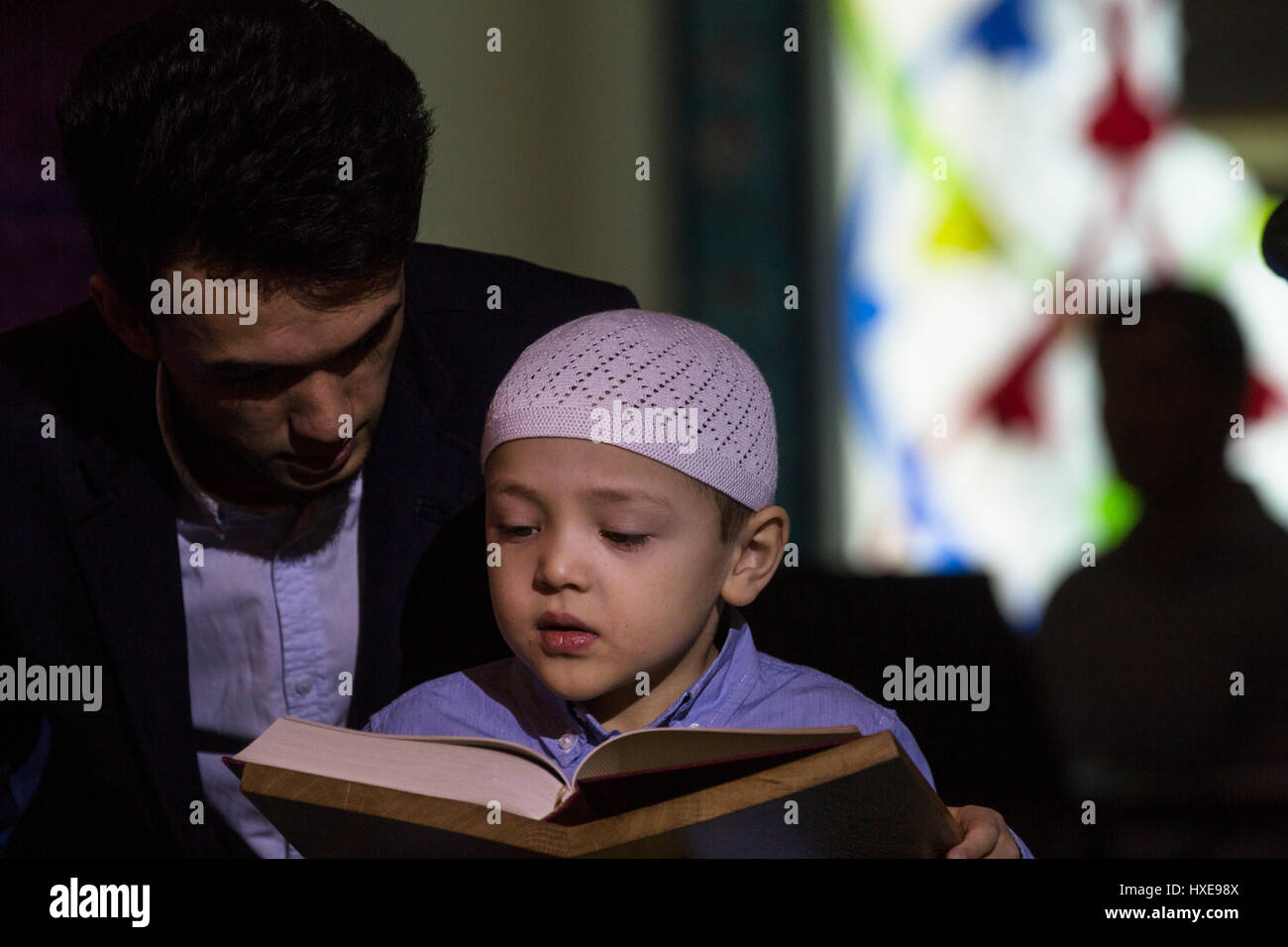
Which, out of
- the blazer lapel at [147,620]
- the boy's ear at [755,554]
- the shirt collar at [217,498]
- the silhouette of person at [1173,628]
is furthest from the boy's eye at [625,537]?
the silhouette of person at [1173,628]

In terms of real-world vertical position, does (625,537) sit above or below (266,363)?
below

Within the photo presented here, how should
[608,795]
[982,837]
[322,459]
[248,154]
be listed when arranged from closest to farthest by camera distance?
[608,795], [982,837], [248,154], [322,459]

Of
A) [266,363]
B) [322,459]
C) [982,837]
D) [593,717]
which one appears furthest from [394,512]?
[982,837]

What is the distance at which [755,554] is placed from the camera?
1.29 m

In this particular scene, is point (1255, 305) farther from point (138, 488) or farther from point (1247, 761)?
point (138, 488)

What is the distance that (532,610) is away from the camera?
45.8 inches

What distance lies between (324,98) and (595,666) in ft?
1.92

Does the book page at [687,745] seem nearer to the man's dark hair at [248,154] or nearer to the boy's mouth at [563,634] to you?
the boy's mouth at [563,634]

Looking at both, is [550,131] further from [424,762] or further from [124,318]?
[424,762]

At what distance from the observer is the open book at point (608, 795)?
851mm

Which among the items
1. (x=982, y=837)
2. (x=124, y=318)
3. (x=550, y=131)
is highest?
(x=550, y=131)

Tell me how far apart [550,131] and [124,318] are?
130 cm

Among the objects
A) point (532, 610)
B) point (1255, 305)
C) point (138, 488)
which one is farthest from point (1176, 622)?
point (138, 488)

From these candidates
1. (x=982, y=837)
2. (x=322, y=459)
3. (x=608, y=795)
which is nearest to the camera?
(x=608, y=795)
